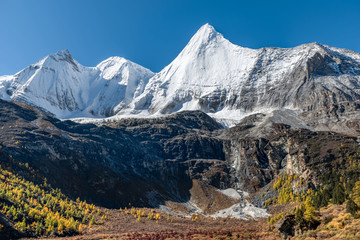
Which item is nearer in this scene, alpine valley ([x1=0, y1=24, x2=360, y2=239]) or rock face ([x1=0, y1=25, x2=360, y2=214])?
alpine valley ([x1=0, y1=24, x2=360, y2=239])

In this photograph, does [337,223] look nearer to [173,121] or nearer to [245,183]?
[245,183]

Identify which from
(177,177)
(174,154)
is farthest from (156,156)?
(177,177)

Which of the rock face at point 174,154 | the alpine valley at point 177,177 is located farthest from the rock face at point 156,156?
the alpine valley at point 177,177

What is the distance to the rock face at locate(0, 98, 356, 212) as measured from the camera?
114m

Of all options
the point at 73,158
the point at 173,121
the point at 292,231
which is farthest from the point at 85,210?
the point at 173,121

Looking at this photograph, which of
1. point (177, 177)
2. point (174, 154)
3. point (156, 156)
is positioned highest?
point (174, 154)

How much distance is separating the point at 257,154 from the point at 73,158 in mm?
87226

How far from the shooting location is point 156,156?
157 metres

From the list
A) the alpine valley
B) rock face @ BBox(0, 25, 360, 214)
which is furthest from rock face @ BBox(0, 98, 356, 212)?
the alpine valley

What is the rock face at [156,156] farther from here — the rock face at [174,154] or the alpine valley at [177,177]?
the alpine valley at [177,177]

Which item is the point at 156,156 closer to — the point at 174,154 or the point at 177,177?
the point at 174,154

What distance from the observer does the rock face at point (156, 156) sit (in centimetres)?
11406

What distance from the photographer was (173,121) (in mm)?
196625

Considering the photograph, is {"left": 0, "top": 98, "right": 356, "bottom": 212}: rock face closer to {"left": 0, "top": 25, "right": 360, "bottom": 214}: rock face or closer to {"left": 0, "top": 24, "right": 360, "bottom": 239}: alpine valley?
{"left": 0, "top": 25, "right": 360, "bottom": 214}: rock face
